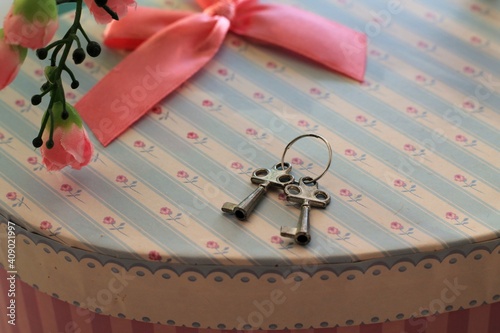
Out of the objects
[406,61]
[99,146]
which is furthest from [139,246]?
[406,61]

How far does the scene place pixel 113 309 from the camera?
0.93 metres

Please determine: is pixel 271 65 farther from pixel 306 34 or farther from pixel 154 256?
pixel 154 256

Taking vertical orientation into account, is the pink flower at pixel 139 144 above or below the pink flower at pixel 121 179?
above

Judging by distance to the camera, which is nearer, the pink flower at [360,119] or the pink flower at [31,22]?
the pink flower at [31,22]

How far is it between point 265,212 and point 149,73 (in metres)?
A: 0.30

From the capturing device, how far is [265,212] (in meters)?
0.94

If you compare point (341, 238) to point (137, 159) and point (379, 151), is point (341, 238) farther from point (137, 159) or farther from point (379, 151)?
point (137, 159)

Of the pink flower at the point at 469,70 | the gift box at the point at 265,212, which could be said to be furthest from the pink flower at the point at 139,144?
the pink flower at the point at 469,70

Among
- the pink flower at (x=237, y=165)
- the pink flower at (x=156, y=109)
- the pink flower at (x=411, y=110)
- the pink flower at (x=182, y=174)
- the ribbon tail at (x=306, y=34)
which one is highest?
the ribbon tail at (x=306, y=34)

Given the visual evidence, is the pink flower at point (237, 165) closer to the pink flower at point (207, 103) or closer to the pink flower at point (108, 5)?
the pink flower at point (207, 103)

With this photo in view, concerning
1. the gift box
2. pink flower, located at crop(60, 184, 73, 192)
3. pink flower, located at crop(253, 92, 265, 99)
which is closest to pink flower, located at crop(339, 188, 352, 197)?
the gift box

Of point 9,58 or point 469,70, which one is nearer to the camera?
point 9,58

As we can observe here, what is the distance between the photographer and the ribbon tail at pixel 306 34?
1.17m

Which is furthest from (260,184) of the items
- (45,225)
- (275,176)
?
(45,225)
